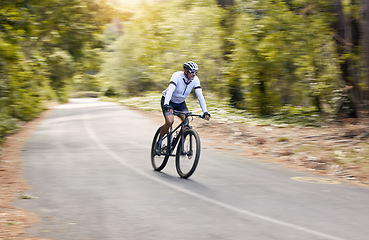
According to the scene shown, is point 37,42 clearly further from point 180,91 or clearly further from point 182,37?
point 180,91

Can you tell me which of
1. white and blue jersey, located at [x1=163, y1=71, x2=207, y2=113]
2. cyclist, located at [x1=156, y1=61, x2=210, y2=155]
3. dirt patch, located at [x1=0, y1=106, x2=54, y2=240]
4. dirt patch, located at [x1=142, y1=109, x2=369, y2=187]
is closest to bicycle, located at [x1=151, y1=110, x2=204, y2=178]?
cyclist, located at [x1=156, y1=61, x2=210, y2=155]

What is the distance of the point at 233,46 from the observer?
82.5 feet

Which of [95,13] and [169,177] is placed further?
[95,13]

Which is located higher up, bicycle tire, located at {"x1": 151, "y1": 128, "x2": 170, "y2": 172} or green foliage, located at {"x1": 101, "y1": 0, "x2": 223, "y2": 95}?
green foliage, located at {"x1": 101, "y1": 0, "x2": 223, "y2": 95}

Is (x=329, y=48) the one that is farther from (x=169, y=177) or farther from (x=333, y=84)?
(x=169, y=177)

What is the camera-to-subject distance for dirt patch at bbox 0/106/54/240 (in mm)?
5766

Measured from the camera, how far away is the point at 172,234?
223 inches

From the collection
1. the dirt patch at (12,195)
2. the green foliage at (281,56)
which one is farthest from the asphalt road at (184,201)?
the green foliage at (281,56)

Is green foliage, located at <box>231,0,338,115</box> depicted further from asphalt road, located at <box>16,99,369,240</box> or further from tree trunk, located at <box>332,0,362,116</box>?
asphalt road, located at <box>16,99,369,240</box>

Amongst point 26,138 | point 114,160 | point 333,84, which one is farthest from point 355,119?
point 26,138

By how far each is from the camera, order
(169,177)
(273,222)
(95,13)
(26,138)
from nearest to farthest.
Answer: (273,222) < (169,177) < (26,138) < (95,13)

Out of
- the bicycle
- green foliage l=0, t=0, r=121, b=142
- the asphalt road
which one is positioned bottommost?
the asphalt road

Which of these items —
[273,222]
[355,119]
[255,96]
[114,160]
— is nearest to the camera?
[273,222]

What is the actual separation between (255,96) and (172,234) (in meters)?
17.7
